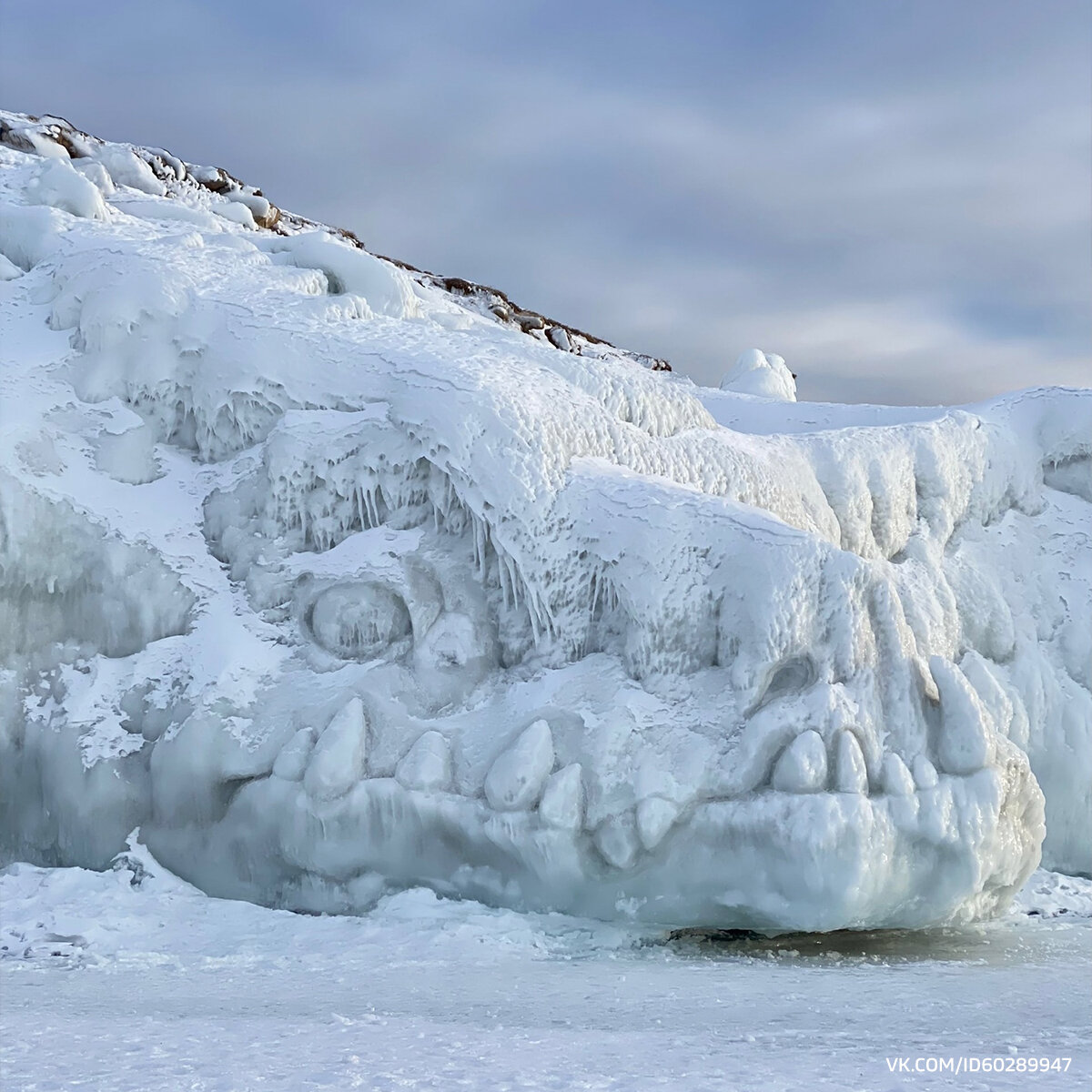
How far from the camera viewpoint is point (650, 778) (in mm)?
6582

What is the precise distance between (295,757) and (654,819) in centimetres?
233

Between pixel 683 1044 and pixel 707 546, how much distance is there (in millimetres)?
3738

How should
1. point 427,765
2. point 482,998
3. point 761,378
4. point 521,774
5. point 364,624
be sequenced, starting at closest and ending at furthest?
point 482,998, point 521,774, point 427,765, point 364,624, point 761,378

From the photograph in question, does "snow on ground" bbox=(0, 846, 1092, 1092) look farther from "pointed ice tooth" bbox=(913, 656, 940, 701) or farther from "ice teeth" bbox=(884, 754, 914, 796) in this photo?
"pointed ice tooth" bbox=(913, 656, 940, 701)

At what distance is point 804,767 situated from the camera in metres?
6.39

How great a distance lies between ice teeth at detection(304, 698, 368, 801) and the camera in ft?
22.4

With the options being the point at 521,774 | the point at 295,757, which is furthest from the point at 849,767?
the point at 295,757

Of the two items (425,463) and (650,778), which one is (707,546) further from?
(425,463)

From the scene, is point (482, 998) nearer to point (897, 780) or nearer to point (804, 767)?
point (804, 767)

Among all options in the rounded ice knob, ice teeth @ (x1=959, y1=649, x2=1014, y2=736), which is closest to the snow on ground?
ice teeth @ (x1=959, y1=649, x2=1014, y2=736)

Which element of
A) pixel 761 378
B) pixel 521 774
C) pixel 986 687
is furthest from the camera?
pixel 761 378

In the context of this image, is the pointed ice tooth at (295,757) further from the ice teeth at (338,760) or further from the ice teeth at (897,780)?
the ice teeth at (897,780)

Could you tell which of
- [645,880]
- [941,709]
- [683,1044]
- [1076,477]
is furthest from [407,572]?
[1076,477]

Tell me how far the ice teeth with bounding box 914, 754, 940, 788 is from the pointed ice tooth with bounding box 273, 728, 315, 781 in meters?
3.78
